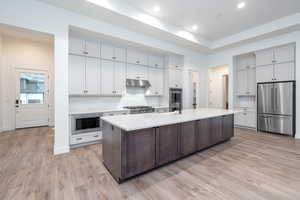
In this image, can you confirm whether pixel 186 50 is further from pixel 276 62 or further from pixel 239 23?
pixel 276 62

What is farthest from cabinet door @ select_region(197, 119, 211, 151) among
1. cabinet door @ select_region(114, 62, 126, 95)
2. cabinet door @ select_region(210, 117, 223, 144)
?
cabinet door @ select_region(114, 62, 126, 95)

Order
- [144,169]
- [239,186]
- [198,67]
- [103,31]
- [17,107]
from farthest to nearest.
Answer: [198,67] → [17,107] → [103,31] → [144,169] → [239,186]

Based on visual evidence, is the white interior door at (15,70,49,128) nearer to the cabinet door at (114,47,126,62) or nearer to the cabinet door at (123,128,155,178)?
the cabinet door at (114,47,126,62)

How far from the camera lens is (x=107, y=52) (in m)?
4.20

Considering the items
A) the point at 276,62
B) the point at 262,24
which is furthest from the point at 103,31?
the point at 276,62

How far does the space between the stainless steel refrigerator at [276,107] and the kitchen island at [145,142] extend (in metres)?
3.07

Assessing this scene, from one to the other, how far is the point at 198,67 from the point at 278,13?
289 cm

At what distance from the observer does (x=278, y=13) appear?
3.72m

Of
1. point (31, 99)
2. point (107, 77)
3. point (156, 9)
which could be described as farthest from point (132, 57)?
point (31, 99)

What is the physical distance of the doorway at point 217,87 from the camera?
6.57 m

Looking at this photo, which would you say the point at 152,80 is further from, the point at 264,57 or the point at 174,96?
the point at 264,57

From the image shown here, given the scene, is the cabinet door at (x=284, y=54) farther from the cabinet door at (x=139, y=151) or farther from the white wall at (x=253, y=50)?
the cabinet door at (x=139, y=151)

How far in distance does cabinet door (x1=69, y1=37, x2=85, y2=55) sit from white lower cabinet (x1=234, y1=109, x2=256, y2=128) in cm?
607

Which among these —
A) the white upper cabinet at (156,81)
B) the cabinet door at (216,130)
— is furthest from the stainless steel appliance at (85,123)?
the cabinet door at (216,130)
